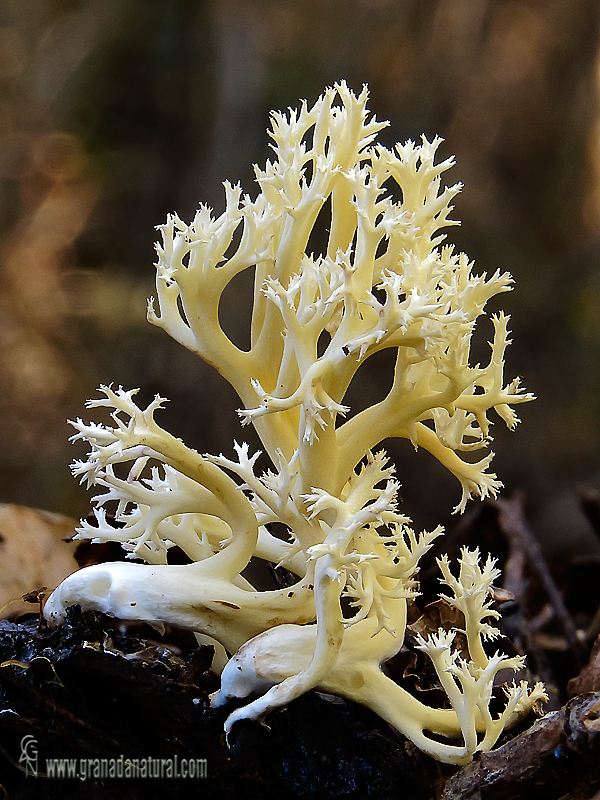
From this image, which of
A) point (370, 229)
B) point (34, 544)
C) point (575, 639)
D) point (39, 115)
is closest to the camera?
point (370, 229)

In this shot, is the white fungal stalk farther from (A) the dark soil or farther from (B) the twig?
(B) the twig

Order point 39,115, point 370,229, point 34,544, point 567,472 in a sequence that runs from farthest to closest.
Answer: point 567,472 < point 39,115 < point 34,544 < point 370,229

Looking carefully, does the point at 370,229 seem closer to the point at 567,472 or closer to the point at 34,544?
the point at 34,544

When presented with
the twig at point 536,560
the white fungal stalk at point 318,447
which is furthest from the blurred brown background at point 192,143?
the white fungal stalk at point 318,447

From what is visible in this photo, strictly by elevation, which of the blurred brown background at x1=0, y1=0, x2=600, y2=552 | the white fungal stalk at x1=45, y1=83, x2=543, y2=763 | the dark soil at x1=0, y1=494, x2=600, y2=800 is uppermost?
the blurred brown background at x1=0, y1=0, x2=600, y2=552

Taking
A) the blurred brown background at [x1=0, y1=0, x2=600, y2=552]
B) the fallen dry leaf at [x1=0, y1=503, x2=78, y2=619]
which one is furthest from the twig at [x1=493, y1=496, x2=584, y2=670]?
the fallen dry leaf at [x1=0, y1=503, x2=78, y2=619]

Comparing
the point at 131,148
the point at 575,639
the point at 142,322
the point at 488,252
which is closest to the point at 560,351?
the point at 488,252

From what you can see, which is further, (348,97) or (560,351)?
(560,351)
